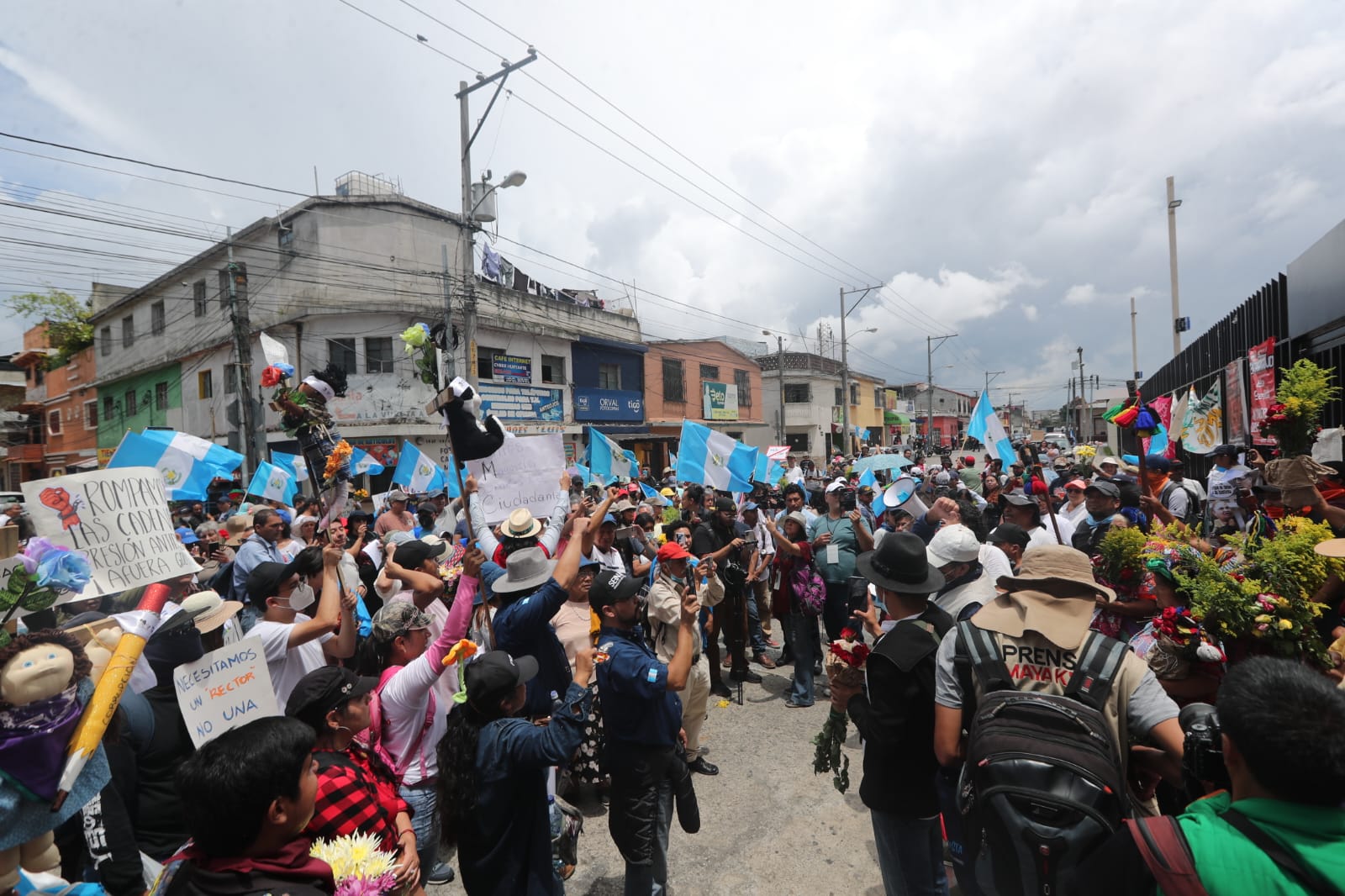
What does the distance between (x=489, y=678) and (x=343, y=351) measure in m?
21.1

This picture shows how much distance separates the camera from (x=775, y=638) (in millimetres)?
8734

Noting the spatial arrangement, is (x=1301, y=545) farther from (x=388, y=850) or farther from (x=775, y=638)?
(x=775, y=638)

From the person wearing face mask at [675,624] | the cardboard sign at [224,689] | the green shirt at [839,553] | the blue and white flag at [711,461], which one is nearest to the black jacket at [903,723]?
the person wearing face mask at [675,624]

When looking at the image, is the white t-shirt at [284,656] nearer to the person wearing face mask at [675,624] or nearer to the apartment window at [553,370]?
the person wearing face mask at [675,624]

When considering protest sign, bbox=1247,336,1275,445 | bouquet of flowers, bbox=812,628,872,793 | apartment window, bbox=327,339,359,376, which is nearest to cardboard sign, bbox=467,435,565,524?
bouquet of flowers, bbox=812,628,872,793

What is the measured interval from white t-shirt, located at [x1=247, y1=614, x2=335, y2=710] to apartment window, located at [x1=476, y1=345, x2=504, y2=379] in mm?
20404

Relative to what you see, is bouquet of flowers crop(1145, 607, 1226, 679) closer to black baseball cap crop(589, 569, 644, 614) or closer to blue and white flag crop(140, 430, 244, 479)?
black baseball cap crop(589, 569, 644, 614)

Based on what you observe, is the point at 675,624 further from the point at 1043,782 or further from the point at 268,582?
the point at 1043,782

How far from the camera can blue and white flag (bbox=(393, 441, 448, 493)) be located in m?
11.1

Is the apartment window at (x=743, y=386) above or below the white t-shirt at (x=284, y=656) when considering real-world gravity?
above

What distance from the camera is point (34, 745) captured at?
1841 millimetres

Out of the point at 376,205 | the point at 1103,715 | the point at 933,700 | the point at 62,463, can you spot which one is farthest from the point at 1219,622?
the point at 62,463

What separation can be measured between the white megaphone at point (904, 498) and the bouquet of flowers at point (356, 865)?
645 centimetres

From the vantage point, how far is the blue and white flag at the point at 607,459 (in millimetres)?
10914
